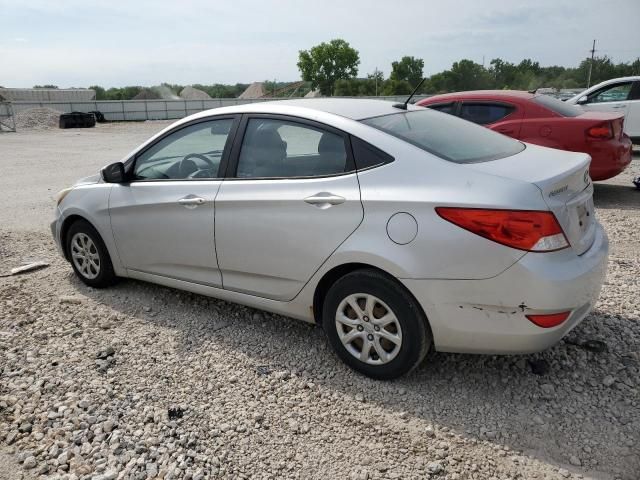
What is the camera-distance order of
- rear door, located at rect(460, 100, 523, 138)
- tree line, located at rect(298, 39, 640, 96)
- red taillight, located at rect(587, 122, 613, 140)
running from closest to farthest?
red taillight, located at rect(587, 122, 613, 140), rear door, located at rect(460, 100, 523, 138), tree line, located at rect(298, 39, 640, 96)

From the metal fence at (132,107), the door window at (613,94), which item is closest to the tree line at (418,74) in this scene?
the metal fence at (132,107)

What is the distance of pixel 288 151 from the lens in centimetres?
351

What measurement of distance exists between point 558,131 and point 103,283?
20.1 ft

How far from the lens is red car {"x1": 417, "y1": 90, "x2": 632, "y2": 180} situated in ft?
23.6

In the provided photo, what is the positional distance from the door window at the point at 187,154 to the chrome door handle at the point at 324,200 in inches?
37.1

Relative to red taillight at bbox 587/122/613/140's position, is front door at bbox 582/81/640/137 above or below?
above

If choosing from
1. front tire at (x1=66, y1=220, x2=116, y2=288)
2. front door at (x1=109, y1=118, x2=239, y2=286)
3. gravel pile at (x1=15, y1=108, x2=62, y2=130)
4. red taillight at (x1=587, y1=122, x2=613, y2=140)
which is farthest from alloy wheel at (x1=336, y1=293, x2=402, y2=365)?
gravel pile at (x1=15, y1=108, x2=62, y2=130)

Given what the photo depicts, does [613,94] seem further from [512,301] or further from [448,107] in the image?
[512,301]

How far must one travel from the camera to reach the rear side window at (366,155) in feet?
10.0

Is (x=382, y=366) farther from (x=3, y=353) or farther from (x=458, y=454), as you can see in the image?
(x=3, y=353)

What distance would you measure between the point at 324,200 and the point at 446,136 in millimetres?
928

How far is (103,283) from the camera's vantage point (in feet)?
15.5

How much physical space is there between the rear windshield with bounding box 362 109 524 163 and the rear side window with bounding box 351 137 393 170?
0.18 meters

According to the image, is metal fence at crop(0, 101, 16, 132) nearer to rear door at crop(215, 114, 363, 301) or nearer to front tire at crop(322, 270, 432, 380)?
rear door at crop(215, 114, 363, 301)
